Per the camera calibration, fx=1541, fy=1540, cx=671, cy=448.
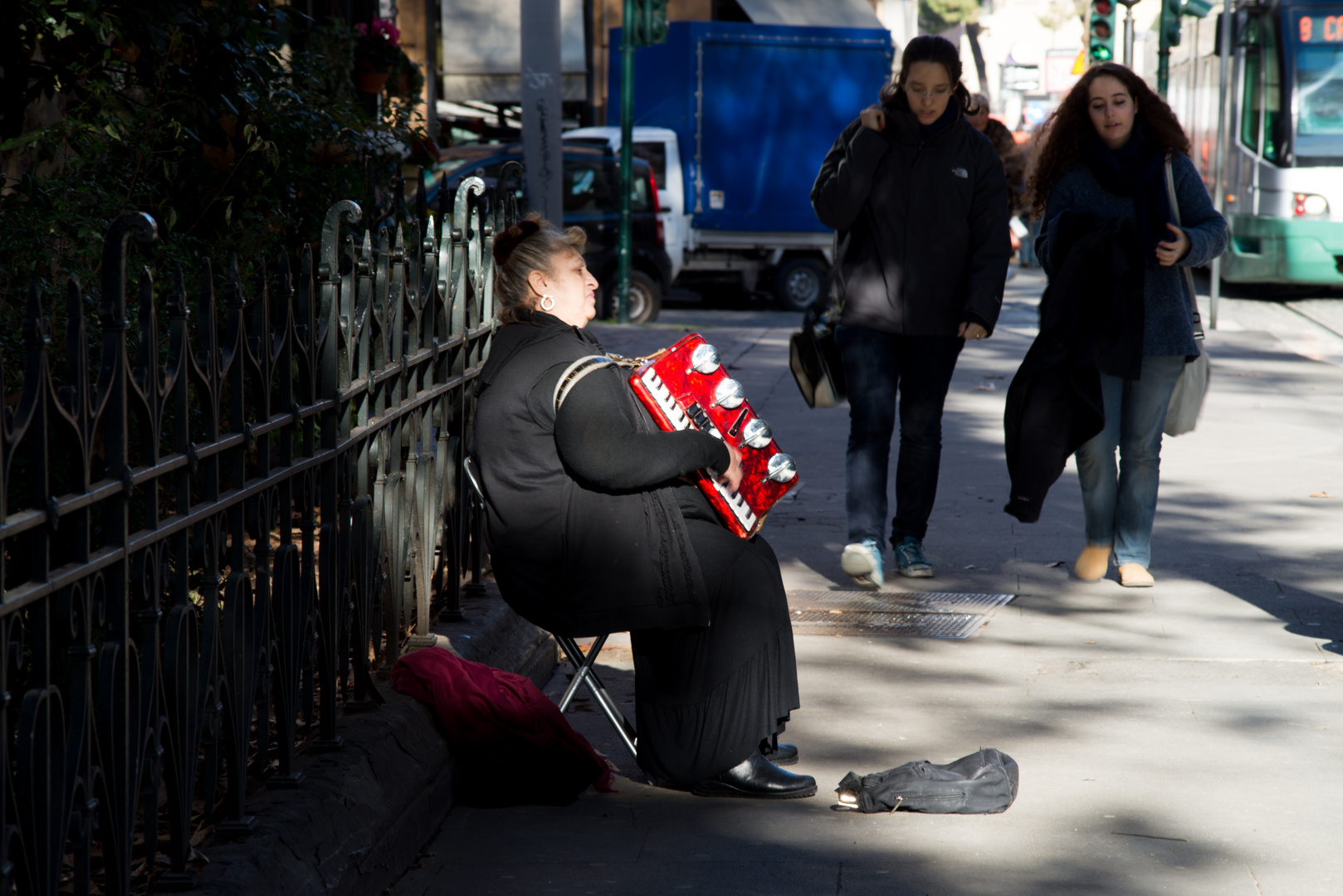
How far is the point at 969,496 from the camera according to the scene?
7523 millimetres

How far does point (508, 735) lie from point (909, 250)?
267cm

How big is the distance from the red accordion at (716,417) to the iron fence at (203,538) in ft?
2.27

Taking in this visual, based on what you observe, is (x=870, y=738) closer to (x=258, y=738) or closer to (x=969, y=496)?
(x=258, y=738)

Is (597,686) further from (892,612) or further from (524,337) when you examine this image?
(892,612)

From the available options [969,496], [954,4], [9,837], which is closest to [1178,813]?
[9,837]

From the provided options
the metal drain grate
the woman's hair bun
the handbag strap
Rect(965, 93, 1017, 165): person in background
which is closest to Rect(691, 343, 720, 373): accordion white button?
the woman's hair bun

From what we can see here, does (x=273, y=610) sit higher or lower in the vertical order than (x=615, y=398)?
lower

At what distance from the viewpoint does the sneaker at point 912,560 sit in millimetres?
6012

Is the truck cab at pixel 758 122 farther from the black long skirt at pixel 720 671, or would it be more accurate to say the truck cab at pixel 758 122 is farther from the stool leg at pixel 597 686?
the black long skirt at pixel 720 671

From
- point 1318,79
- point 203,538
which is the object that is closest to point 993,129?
point 203,538

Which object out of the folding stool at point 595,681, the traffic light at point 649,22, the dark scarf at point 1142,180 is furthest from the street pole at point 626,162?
the folding stool at point 595,681

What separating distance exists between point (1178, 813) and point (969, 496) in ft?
12.8

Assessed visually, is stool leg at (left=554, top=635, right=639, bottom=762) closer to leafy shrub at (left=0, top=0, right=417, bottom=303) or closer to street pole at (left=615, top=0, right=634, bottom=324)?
leafy shrub at (left=0, top=0, right=417, bottom=303)

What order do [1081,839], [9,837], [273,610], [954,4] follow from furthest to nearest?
[954,4]
[1081,839]
[273,610]
[9,837]
